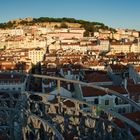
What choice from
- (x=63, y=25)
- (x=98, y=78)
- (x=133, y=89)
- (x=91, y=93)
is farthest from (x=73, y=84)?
(x=63, y=25)

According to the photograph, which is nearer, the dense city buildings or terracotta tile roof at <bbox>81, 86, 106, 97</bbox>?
the dense city buildings

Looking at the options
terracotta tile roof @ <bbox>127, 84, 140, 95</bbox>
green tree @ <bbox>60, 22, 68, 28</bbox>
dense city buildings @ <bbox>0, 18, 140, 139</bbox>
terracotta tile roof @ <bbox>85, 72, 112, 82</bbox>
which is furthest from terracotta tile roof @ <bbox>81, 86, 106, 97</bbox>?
green tree @ <bbox>60, 22, 68, 28</bbox>

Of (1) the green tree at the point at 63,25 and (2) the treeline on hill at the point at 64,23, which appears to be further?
(1) the green tree at the point at 63,25

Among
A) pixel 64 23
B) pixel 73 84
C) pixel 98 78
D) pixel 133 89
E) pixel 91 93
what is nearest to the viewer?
pixel 91 93

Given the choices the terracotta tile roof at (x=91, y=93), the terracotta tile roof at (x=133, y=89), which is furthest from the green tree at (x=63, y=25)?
the terracotta tile roof at (x=91, y=93)

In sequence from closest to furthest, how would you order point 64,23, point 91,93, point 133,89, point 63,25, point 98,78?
1. point 91,93
2. point 133,89
3. point 98,78
4. point 63,25
5. point 64,23

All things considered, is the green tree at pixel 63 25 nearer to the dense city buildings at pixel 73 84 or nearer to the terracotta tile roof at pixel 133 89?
the dense city buildings at pixel 73 84

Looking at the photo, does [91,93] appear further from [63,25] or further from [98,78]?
[63,25]

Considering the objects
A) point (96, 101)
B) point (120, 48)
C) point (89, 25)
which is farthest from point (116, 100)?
point (89, 25)

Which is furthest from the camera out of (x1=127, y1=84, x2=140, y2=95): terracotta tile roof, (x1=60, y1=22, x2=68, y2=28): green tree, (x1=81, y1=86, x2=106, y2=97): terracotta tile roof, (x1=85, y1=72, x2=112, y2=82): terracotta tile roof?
(x1=60, y1=22, x2=68, y2=28): green tree

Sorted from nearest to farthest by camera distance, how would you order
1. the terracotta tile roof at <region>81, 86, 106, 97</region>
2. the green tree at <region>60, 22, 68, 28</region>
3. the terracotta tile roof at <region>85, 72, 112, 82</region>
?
the terracotta tile roof at <region>81, 86, 106, 97</region>
the terracotta tile roof at <region>85, 72, 112, 82</region>
the green tree at <region>60, 22, 68, 28</region>

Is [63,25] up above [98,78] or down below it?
above

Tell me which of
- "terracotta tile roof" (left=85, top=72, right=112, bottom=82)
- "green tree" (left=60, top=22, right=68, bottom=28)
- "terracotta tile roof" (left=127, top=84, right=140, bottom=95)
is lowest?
"terracotta tile roof" (left=127, top=84, right=140, bottom=95)

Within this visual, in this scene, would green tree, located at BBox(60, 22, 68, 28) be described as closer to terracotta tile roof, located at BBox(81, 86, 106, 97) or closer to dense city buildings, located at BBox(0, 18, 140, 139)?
dense city buildings, located at BBox(0, 18, 140, 139)
